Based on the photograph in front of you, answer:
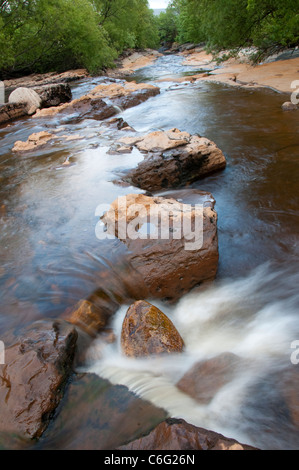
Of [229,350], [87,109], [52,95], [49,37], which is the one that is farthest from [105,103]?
[49,37]

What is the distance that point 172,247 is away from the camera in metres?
3.01

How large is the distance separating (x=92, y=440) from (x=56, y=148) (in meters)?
6.95

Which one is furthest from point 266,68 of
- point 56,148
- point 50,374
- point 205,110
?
point 50,374

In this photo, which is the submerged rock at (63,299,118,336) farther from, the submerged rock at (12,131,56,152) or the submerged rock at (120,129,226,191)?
the submerged rock at (12,131,56,152)

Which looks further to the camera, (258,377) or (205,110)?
(205,110)

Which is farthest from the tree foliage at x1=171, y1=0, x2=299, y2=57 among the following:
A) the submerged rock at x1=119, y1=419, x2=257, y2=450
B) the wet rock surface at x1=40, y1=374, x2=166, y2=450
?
the submerged rock at x1=119, y1=419, x2=257, y2=450

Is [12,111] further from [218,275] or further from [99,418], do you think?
[99,418]

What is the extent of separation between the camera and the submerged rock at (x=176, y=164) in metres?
4.93

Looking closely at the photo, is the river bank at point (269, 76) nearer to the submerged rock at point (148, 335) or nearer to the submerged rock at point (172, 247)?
the submerged rock at point (172, 247)

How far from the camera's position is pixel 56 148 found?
7410 mm

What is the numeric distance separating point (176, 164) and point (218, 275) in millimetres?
2415

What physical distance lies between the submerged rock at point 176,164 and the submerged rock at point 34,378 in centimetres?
324

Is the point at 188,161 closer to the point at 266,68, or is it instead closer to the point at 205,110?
the point at 205,110

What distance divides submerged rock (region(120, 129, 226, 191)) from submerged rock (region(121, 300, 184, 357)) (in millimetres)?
2898
